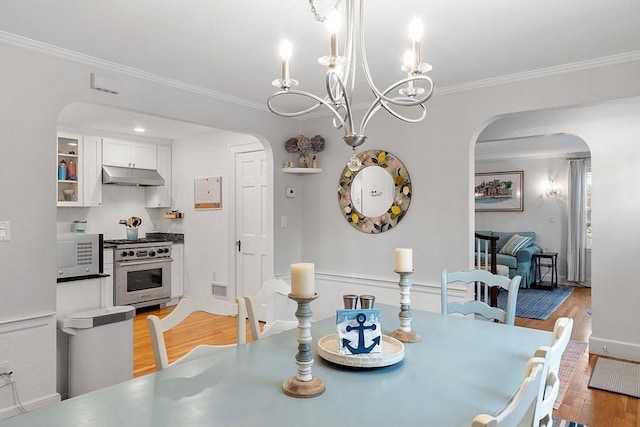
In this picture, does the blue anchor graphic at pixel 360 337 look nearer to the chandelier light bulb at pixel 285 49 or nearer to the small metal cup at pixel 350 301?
the small metal cup at pixel 350 301

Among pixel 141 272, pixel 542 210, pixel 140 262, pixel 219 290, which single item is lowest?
pixel 219 290

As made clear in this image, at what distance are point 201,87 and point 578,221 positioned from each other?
274 inches

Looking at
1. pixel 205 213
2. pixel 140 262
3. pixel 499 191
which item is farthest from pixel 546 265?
pixel 140 262

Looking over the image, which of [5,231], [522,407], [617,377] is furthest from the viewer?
[617,377]

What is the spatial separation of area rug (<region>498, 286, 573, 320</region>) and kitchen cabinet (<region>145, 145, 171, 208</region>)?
5.04 meters

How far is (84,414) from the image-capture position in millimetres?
1167

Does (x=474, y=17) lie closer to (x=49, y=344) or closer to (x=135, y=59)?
(x=135, y=59)

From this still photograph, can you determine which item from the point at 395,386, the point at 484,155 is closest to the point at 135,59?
the point at 395,386

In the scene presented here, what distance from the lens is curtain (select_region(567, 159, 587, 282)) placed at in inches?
299

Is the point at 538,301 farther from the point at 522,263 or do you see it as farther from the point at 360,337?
the point at 360,337

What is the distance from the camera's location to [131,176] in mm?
5762

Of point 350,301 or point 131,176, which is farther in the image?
point 131,176

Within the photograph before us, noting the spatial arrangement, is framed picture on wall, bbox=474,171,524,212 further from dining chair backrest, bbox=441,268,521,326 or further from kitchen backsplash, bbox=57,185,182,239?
dining chair backrest, bbox=441,268,521,326

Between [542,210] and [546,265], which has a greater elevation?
[542,210]
